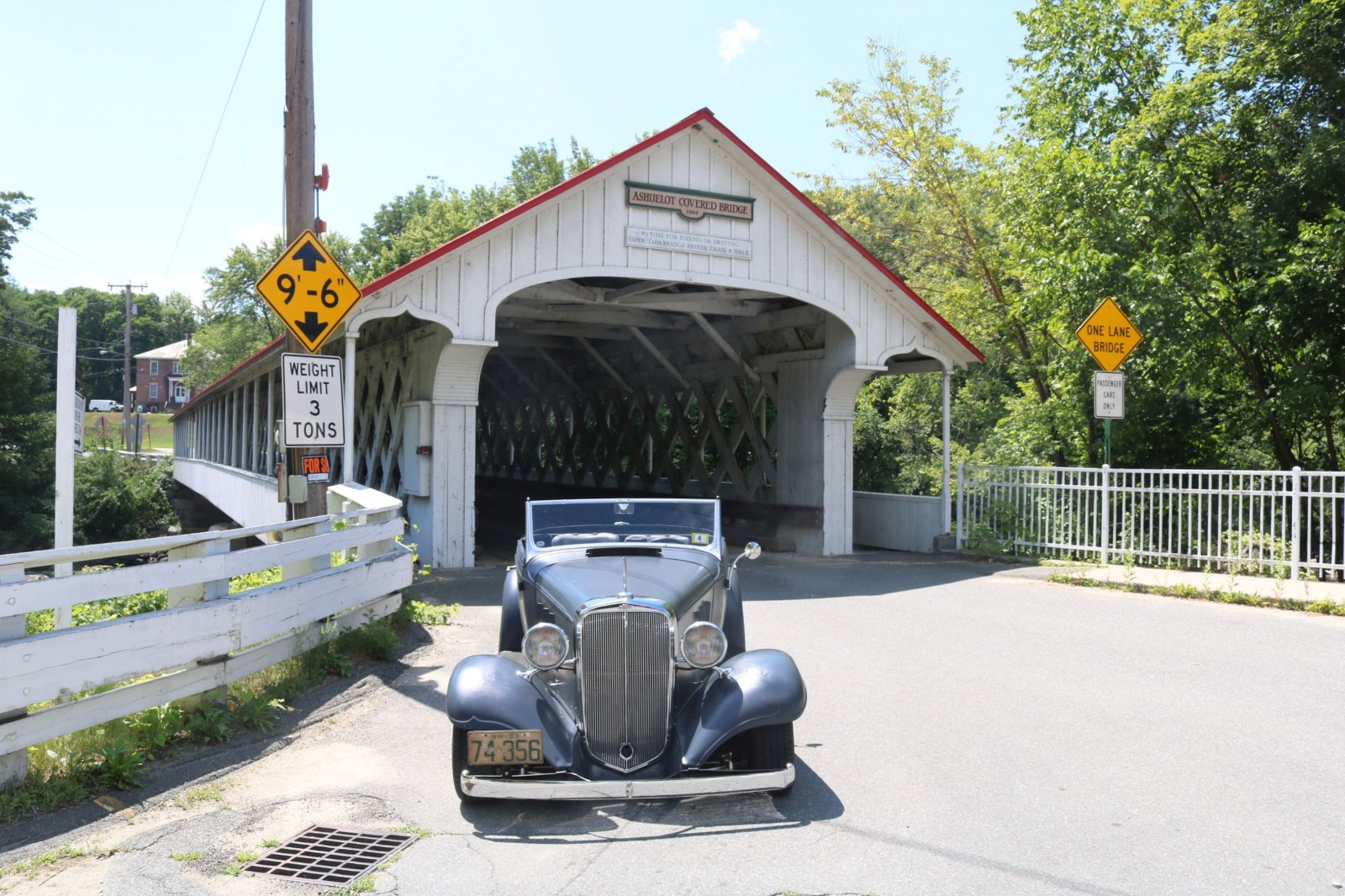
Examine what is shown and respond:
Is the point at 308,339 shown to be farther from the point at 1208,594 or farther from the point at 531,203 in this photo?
the point at 1208,594

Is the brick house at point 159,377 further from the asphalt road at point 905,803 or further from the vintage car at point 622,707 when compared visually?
the vintage car at point 622,707

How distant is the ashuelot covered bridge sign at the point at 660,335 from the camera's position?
1276 cm

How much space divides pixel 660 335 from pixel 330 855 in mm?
15417

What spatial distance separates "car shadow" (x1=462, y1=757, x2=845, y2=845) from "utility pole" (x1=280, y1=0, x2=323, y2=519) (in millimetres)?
4945

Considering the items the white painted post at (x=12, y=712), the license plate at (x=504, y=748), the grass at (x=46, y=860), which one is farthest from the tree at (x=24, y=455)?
the license plate at (x=504, y=748)

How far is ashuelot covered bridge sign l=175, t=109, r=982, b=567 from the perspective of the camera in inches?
502

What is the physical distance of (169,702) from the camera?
5.63m

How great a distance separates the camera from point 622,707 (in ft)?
15.1

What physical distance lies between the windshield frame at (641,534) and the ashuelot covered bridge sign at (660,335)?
488 cm

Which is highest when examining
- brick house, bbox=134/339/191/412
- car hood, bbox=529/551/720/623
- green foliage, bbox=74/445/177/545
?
brick house, bbox=134/339/191/412

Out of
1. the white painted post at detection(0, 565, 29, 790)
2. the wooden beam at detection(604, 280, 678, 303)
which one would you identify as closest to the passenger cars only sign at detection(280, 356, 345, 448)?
the white painted post at detection(0, 565, 29, 790)

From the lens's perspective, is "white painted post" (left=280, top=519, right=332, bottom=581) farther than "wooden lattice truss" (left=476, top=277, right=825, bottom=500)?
No

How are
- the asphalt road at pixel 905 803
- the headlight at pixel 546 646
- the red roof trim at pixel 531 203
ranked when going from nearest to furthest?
the asphalt road at pixel 905 803, the headlight at pixel 546 646, the red roof trim at pixel 531 203

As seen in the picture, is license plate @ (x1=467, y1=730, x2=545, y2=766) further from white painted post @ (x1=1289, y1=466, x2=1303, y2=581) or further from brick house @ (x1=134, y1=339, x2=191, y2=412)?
brick house @ (x1=134, y1=339, x2=191, y2=412)
